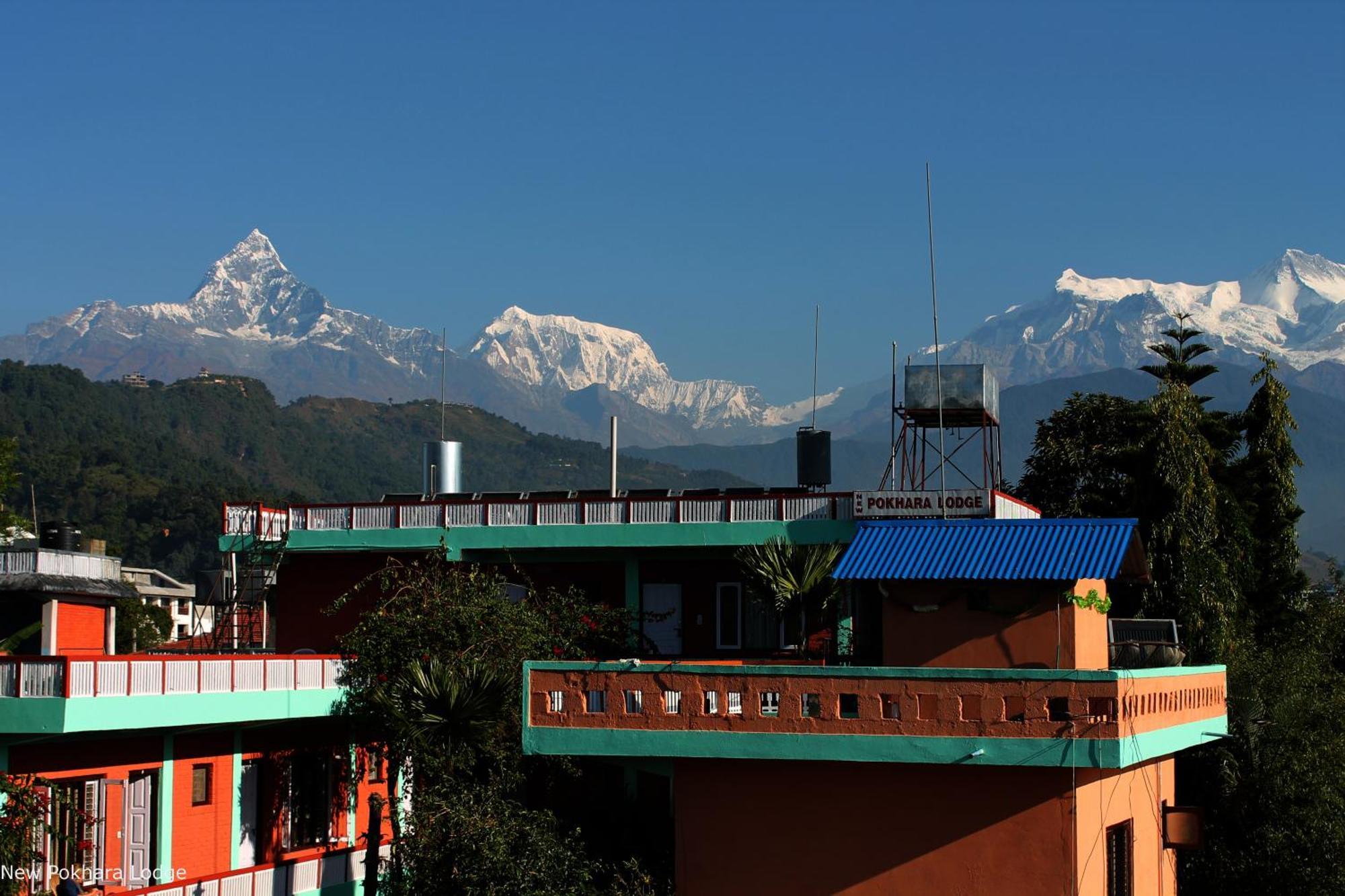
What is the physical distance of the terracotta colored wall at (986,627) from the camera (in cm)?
2612

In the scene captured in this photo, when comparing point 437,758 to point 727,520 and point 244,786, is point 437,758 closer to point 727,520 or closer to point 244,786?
point 244,786

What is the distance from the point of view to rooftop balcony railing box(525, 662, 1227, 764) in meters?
22.5

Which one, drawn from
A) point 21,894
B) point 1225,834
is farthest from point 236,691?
point 1225,834

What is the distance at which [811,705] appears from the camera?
2339 centimetres

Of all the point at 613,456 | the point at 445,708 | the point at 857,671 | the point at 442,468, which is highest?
the point at 613,456

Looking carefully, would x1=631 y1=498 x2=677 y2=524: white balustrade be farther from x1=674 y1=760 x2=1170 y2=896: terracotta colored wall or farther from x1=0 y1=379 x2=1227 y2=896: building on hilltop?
x1=674 y1=760 x2=1170 y2=896: terracotta colored wall

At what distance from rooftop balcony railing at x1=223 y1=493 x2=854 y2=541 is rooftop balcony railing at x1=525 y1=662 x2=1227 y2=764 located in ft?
41.3

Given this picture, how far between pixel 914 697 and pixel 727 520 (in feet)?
47.8

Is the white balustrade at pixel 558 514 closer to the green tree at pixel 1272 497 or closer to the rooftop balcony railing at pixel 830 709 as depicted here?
the rooftop balcony railing at pixel 830 709

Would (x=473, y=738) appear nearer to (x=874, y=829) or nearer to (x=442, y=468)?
(x=874, y=829)

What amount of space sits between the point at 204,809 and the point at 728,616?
44.1 feet

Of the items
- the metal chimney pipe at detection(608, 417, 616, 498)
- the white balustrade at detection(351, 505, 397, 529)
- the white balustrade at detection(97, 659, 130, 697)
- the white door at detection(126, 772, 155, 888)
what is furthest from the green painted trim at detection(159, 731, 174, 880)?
the metal chimney pipe at detection(608, 417, 616, 498)

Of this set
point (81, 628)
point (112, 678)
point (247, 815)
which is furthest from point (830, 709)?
point (81, 628)

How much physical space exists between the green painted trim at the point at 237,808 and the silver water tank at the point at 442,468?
53.9 feet
